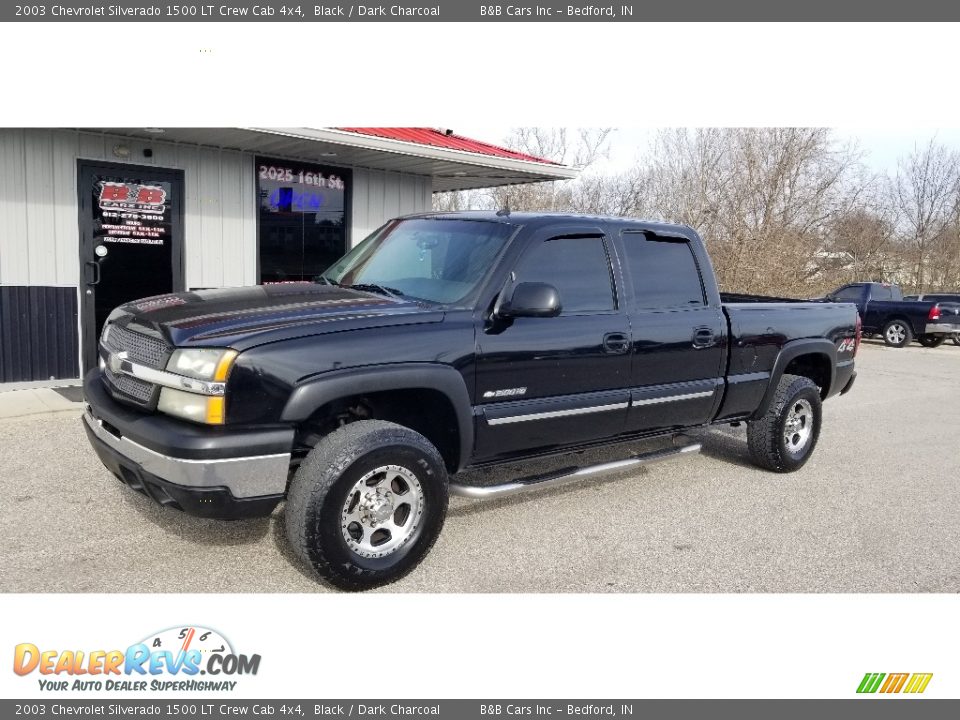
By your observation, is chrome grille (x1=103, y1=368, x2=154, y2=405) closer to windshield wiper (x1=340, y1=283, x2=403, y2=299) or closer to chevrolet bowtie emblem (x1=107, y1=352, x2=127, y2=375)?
chevrolet bowtie emblem (x1=107, y1=352, x2=127, y2=375)

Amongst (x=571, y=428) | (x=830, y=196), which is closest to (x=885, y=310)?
(x=830, y=196)

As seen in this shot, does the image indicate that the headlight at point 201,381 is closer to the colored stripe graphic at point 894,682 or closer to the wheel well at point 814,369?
the colored stripe graphic at point 894,682

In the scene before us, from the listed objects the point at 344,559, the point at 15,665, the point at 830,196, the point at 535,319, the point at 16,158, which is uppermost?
the point at 830,196

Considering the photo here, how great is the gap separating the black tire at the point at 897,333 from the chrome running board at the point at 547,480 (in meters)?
17.3

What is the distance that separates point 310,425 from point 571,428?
1574 millimetres

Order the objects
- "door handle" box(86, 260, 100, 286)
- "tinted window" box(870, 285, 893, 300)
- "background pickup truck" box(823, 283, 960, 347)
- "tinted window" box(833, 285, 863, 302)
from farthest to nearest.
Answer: "tinted window" box(833, 285, 863, 302)
"tinted window" box(870, 285, 893, 300)
"background pickup truck" box(823, 283, 960, 347)
"door handle" box(86, 260, 100, 286)

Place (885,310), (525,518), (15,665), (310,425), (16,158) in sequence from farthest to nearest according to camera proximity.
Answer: (885,310), (16,158), (525,518), (310,425), (15,665)

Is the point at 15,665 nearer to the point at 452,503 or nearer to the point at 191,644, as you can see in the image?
the point at 191,644

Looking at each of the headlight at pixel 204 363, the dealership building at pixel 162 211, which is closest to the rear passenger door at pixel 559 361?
the headlight at pixel 204 363

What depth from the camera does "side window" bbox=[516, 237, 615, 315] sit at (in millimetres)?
4469

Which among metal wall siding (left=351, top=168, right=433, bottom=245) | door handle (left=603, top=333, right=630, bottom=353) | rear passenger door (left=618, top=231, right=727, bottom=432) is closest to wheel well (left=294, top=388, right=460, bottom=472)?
door handle (left=603, top=333, right=630, bottom=353)

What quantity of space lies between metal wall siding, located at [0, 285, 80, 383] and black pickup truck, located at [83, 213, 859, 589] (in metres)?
5.14

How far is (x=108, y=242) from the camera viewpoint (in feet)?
29.5

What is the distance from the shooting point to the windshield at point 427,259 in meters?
4.35
